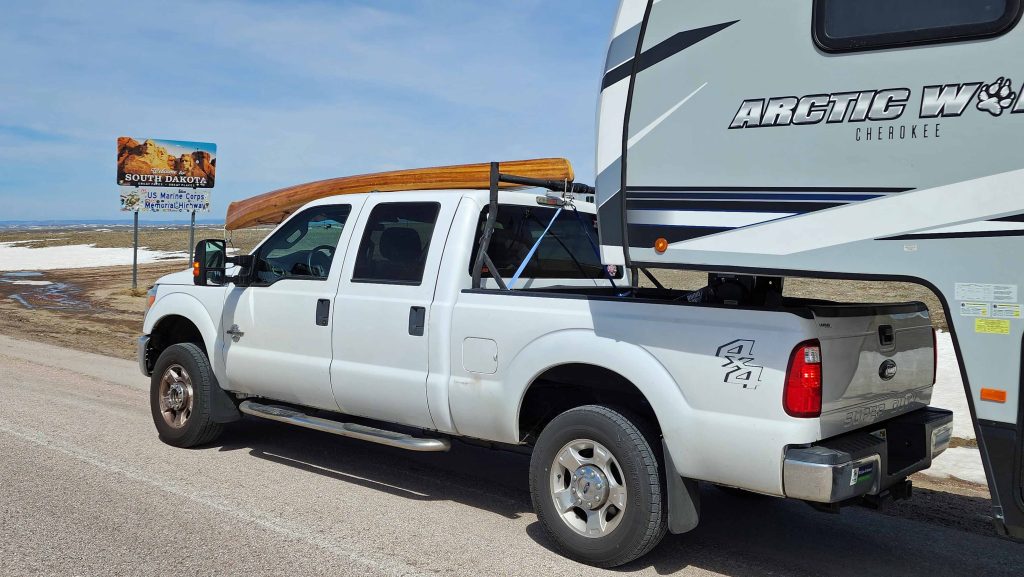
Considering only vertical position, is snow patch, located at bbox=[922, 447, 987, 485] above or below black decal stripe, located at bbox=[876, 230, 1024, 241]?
below

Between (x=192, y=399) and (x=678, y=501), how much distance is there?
14.1 feet

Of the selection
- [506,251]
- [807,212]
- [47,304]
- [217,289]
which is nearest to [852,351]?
[807,212]

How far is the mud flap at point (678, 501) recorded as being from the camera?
452 cm

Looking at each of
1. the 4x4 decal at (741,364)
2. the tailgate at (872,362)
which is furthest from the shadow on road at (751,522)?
the 4x4 decal at (741,364)

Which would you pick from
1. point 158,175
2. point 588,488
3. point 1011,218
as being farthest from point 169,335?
point 158,175

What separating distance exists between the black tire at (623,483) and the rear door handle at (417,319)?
108 cm

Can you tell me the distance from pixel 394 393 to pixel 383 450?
73.7 inches

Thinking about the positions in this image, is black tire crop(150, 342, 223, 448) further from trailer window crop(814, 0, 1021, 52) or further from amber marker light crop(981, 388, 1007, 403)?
amber marker light crop(981, 388, 1007, 403)

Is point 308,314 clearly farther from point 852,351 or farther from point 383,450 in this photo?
point 852,351

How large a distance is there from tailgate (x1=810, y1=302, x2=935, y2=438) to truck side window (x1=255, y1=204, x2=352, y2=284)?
11.4 feet

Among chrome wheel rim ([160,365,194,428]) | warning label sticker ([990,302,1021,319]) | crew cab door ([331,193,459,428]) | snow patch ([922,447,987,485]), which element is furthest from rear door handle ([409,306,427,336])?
snow patch ([922,447,987,485])

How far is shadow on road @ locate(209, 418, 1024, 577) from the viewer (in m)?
4.95

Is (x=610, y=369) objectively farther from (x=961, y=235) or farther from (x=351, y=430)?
(x=351, y=430)

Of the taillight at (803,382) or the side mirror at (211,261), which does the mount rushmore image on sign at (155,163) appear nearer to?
the side mirror at (211,261)
